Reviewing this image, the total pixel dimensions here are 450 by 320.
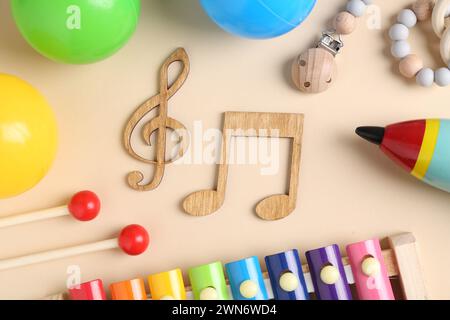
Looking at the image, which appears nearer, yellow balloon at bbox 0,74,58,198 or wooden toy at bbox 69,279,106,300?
yellow balloon at bbox 0,74,58,198

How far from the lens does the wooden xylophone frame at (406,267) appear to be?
1259 mm

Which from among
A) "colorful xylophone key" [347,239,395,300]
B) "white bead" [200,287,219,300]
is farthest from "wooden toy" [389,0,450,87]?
"white bead" [200,287,219,300]

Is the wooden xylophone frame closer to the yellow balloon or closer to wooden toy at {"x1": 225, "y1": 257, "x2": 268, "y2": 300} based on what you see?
wooden toy at {"x1": 225, "y1": 257, "x2": 268, "y2": 300}

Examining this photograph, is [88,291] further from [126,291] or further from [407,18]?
[407,18]

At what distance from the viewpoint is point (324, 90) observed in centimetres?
131

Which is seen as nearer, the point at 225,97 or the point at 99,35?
the point at 99,35

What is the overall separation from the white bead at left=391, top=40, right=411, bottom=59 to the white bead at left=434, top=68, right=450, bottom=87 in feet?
0.24

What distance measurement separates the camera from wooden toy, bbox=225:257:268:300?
1.21 metres

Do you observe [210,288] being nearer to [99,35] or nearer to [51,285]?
[51,285]

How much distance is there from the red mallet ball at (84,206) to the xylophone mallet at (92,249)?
0.06 meters

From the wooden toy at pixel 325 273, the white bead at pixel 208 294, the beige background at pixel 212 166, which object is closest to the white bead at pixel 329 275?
the wooden toy at pixel 325 273
